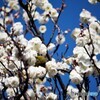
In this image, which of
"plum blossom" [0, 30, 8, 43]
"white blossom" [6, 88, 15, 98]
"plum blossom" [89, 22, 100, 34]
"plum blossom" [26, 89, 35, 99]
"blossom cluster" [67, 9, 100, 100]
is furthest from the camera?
"white blossom" [6, 88, 15, 98]

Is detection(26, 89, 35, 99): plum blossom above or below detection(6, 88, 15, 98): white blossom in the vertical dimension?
below

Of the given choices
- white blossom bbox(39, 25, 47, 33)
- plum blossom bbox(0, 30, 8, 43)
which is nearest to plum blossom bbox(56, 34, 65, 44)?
white blossom bbox(39, 25, 47, 33)

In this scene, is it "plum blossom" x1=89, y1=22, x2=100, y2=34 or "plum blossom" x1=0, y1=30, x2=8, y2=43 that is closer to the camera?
"plum blossom" x1=89, y1=22, x2=100, y2=34

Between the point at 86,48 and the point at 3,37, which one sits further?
the point at 3,37

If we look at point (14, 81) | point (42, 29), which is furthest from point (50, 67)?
point (42, 29)

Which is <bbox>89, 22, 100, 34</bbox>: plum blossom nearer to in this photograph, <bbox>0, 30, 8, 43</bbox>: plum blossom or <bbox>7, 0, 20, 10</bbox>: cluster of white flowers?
<bbox>0, 30, 8, 43</bbox>: plum blossom

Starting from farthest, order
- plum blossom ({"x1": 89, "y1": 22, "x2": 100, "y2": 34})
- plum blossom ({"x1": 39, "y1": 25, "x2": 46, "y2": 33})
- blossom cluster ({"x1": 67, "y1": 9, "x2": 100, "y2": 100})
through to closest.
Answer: plum blossom ({"x1": 39, "y1": 25, "x2": 46, "y2": 33}) < plum blossom ({"x1": 89, "y1": 22, "x2": 100, "y2": 34}) < blossom cluster ({"x1": 67, "y1": 9, "x2": 100, "y2": 100})

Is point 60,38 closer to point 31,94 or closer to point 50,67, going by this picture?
point 31,94

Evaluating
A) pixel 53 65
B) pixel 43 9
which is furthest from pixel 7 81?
pixel 43 9

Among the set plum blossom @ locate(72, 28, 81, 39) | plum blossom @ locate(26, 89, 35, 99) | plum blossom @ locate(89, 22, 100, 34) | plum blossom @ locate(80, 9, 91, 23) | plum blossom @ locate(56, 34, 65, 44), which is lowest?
plum blossom @ locate(26, 89, 35, 99)

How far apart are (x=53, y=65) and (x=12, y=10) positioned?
8.15 feet

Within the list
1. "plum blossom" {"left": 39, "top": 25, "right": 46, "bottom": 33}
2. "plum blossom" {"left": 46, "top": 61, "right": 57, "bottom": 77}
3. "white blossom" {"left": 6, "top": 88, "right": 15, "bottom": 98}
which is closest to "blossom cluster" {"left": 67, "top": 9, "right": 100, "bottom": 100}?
"plum blossom" {"left": 46, "top": 61, "right": 57, "bottom": 77}

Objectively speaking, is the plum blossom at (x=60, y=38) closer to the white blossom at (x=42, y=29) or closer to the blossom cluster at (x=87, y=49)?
the white blossom at (x=42, y=29)

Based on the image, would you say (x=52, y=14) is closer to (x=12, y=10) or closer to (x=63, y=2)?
(x=63, y=2)
